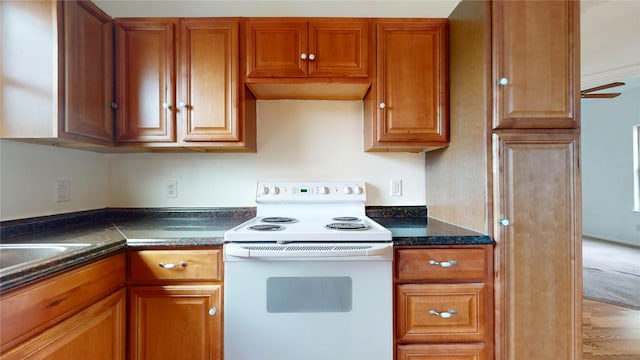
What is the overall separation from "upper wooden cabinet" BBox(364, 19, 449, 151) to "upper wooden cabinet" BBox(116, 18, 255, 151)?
82 cm

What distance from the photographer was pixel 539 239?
A: 4.17 ft

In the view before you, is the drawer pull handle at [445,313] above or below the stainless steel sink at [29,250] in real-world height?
below

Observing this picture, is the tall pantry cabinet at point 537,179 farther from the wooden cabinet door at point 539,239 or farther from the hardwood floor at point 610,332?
the hardwood floor at point 610,332

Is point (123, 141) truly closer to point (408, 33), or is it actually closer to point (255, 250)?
point (255, 250)

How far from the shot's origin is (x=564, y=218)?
1271mm

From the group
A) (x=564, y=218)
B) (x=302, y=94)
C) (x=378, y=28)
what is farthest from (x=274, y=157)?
(x=564, y=218)

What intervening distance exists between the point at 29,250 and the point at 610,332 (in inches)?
139

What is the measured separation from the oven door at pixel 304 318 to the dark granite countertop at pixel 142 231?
21cm

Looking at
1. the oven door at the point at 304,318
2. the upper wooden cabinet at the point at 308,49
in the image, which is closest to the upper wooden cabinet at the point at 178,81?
the upper wooden cabinet at the point at 308,49

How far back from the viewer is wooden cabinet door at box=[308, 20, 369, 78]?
1.59 m

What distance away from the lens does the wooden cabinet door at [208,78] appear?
5.19ft

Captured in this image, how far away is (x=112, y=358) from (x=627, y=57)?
14.3 feet

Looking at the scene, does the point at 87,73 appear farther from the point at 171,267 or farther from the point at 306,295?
the point at 306,295

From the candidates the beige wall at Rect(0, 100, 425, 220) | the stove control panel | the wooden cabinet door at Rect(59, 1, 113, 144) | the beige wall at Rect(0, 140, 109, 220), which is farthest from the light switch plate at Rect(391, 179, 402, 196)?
the beige wall at Rect(0, 140, 109, 220)
